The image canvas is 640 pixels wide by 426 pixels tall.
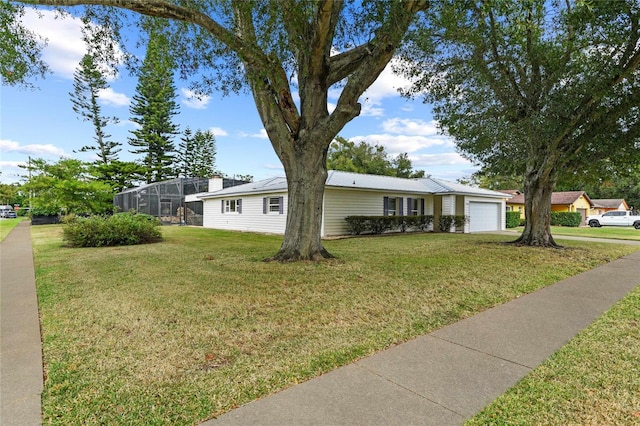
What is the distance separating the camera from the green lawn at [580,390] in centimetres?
233

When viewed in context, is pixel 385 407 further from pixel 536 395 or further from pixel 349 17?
pixel 349 17

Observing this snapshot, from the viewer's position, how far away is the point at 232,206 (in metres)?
21.9

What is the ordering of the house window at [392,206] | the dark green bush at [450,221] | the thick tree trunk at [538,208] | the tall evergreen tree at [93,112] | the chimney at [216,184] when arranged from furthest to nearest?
1. the tall evergreen tree at [93,112]
2. the chimney at [216,184]
3. the dark green bush at [450,221]
4. the house window at [392,206]
5. the thick tree trunk at [538,208]

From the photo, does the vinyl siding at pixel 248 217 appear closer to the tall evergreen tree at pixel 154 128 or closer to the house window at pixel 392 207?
the house window at pixel 392 207

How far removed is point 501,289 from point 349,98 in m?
5.15

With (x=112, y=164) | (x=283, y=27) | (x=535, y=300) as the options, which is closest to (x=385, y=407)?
(x=535, y=300)

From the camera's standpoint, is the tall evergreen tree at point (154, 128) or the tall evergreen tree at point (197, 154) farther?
the tall evergreen tree at point (197, 154)

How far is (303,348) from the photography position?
3475 millimetres

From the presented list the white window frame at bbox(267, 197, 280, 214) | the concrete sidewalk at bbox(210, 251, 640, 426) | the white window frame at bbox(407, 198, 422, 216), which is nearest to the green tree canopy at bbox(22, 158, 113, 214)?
the white window frame at bbox(267, 197, 280, 214)

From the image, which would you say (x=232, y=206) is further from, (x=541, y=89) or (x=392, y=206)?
(x=541, y=89)

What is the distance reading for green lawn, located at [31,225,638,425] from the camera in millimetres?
2633

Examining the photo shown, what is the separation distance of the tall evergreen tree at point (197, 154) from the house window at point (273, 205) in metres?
26.8

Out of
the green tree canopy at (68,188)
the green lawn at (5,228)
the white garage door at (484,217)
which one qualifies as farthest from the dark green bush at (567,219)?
the green lawn at (5,228)

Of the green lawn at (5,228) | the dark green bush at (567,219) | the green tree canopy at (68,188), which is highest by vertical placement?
the green tree canopy at (68,188)
